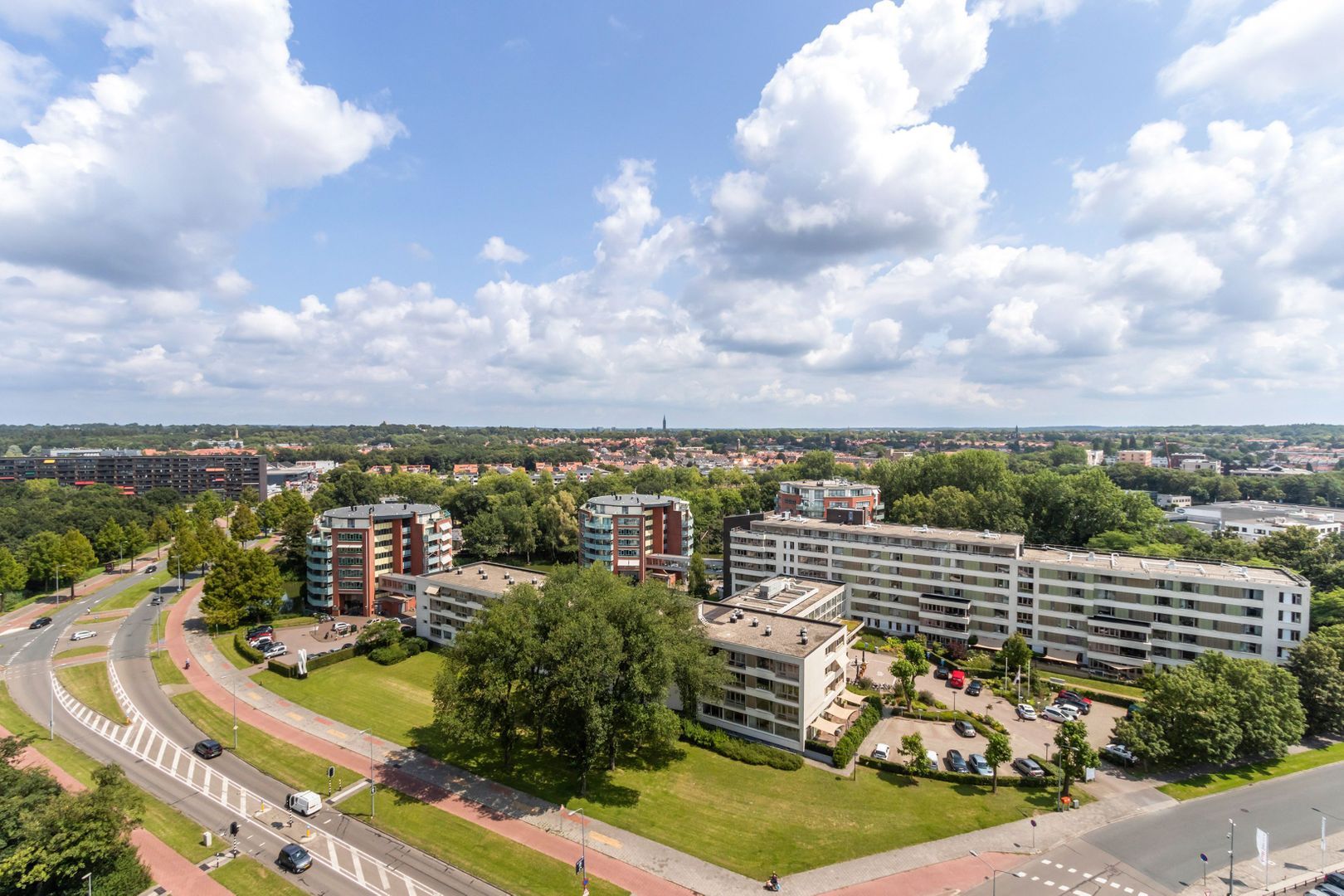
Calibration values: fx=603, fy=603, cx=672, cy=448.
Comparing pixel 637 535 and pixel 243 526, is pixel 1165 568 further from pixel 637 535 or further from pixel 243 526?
pixel 243 526

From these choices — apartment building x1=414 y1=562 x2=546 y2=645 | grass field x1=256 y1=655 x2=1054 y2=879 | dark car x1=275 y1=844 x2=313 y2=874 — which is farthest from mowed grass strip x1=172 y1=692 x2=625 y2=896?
apartment building x1=414 y1=562 x2=546 y2=645

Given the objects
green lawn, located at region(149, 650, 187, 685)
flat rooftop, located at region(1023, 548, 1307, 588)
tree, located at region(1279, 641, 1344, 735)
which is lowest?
green lawn, located at region(149, 650, 187, 685)

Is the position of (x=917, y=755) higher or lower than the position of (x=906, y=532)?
lower

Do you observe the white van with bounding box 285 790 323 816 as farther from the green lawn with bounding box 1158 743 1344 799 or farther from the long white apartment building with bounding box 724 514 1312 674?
the green lawn with bounding box 1158 743 1344 799

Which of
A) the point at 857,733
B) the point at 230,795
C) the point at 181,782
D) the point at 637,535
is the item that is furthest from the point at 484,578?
the point at 857,733

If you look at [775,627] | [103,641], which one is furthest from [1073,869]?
[103,641]

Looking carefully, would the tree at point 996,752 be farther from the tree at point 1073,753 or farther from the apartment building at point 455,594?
the apartment building at point 455,594
